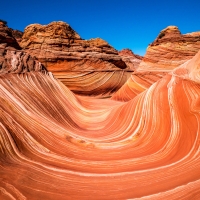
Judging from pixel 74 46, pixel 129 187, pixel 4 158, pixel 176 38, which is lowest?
pixel 129 187

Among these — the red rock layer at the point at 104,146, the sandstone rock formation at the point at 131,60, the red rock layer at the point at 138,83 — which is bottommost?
the red rock layer at the point at 104,146

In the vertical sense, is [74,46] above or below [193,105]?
above

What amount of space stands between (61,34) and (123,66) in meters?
4.60

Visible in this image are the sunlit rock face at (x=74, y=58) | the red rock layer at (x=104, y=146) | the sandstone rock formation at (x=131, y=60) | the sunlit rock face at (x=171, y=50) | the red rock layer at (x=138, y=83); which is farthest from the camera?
the sandstone rock formation at (x=131, y=60)

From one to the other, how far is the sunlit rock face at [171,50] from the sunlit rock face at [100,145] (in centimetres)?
494

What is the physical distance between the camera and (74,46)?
43.8ft

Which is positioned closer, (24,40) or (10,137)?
(10,137)

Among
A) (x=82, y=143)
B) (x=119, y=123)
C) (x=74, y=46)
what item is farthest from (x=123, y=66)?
(x=82, y=143)

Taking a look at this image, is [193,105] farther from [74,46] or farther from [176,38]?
[74,46]

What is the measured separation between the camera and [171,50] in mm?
9344

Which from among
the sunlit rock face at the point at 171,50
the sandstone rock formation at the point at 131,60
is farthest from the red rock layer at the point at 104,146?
the sandstone rock formation at the point at 131,60

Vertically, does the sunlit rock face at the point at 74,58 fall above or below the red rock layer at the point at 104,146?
above

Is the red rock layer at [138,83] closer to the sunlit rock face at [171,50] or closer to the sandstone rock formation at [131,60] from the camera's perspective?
the sunlit rock face at [171,50]

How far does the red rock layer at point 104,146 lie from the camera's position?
1983 millimetres
